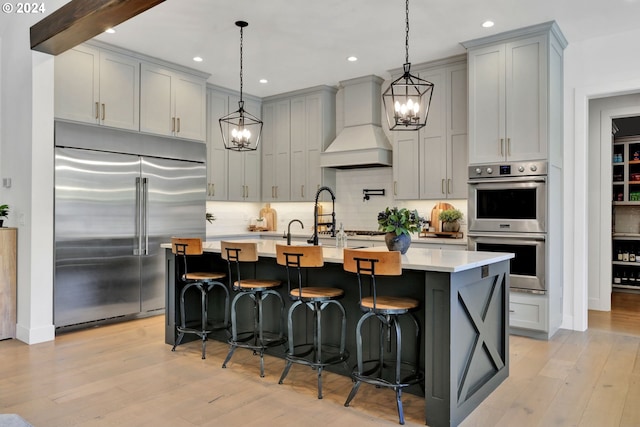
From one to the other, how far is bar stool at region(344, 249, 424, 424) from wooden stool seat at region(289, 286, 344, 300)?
0.87ft

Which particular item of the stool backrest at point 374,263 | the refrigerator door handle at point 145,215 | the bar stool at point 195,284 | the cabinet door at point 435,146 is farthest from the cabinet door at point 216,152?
the stool backrest at point 374,263

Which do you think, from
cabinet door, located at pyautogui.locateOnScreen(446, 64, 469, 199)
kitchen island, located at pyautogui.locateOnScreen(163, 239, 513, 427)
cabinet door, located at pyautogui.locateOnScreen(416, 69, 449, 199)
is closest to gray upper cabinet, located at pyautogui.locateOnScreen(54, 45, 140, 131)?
kitchen island, located at pyautogui.locateOnScreen(163, 239, 513, 427)

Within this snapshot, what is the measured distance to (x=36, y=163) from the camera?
417 centimetres

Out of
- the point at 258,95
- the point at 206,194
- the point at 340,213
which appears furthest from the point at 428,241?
the point at 258,95

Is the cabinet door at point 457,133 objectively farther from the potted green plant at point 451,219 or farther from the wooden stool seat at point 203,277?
the wooden stool seat at point 203,277

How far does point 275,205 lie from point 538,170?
4.10 metres

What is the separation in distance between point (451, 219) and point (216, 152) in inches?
129

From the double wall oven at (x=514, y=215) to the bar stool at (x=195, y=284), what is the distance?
255 centimetres

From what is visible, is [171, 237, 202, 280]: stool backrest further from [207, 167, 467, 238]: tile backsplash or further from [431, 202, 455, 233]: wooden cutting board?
[431, 202, 455, 233]: wooden cutting board

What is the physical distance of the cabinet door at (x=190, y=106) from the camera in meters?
5.49

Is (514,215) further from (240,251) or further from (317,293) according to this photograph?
(240,251)

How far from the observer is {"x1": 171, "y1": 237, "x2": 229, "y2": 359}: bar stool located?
3.79 metres

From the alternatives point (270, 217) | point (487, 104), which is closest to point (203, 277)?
point (487, 104)

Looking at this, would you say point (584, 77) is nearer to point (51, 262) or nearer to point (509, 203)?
point (509, 203)
